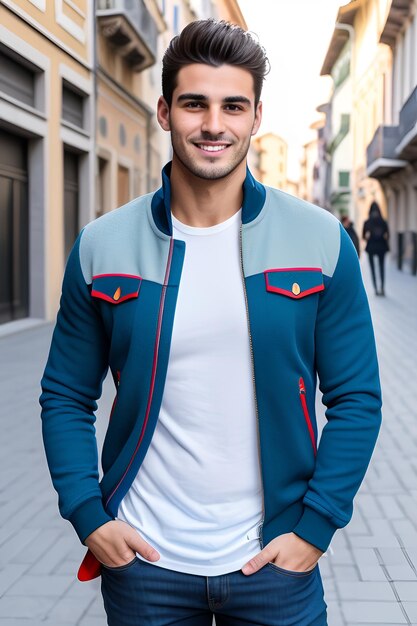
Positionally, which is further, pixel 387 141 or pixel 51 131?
Result: pixel 387 141

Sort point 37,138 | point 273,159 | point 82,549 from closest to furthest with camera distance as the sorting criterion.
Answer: point 82,549
point 37,138
point 273,159

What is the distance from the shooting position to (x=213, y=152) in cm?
172

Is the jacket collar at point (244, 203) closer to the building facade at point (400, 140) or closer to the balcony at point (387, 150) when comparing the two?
the building facade at point (400, 140)

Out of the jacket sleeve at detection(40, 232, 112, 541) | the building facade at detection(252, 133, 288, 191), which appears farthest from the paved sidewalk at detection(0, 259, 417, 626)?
the building facade at detection(252, 133, 288, 191)

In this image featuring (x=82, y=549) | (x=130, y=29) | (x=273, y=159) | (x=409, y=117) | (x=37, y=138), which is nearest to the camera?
(x=82, y=549)

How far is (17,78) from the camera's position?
1256 cm

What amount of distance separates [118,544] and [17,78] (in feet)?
38.5

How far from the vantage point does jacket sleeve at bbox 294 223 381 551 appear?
167 cm

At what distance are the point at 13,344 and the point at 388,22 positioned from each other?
21.5 meters

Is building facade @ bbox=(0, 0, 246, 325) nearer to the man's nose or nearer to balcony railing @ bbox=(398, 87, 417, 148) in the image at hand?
balcony railing @ bbox=(398, 87, 417, 148)

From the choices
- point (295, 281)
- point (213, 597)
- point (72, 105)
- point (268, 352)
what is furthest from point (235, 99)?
point (72, 105)

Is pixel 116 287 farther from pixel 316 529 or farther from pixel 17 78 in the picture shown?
pixel 17 78

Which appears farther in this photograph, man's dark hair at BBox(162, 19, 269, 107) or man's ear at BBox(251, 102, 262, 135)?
man's ear at BBox(251, 102, 262, 135)

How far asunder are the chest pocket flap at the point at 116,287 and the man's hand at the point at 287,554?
0.53 metres
